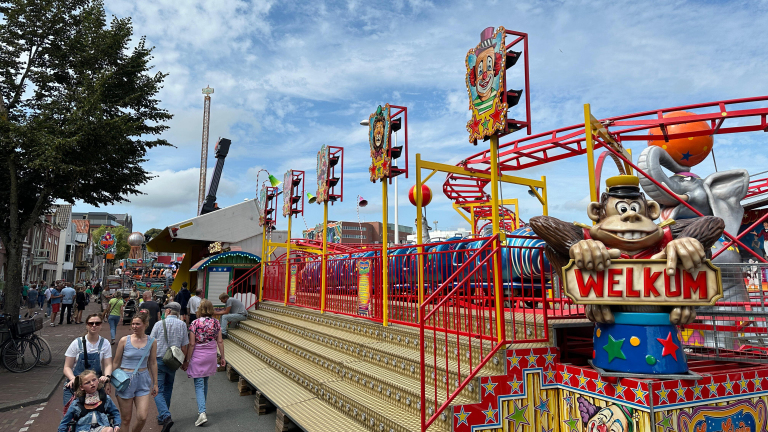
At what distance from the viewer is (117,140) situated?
38.9ft

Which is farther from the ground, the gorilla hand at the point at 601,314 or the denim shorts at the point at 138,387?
the gorilla hand at the point at 601,314

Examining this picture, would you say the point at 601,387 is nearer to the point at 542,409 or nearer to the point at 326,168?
the point at 542,409

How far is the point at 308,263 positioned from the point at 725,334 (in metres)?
8.21

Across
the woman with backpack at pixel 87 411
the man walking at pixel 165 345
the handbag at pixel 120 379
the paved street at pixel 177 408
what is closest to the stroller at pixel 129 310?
the paved street at pixel 177 408

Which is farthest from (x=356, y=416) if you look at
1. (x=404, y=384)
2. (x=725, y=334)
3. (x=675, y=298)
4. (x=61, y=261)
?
(x=61, y=261)

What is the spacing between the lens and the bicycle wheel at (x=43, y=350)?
1012cm

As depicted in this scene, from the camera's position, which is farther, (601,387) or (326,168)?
(326,168)

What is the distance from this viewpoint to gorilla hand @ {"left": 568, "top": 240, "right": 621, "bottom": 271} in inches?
147

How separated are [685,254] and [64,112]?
13.7m

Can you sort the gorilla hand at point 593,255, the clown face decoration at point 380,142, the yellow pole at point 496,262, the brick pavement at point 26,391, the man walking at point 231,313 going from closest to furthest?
the gorilla hand at point 593,255
the yellow pole at point 496,262
the brick pavement at point 26,391
the clown face decoration at point 380,142
the man walking at point 231,313

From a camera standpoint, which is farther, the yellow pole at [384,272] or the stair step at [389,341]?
the yellow pole at [384,272]

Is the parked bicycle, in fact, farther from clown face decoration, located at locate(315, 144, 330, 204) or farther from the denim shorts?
clown face decoration, located at locate(315, 144, 330, 204)

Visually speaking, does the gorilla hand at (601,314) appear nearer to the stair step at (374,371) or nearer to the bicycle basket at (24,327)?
the stair step at (374,371)

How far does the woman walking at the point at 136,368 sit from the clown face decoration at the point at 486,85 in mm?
4608
